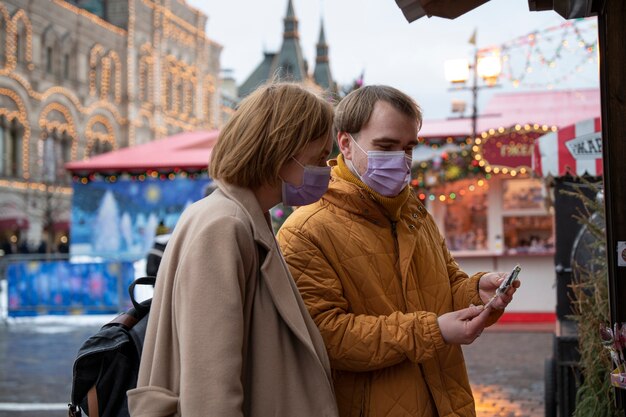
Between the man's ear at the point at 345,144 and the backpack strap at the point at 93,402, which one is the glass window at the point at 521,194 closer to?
the man's ear at the point at 345,144

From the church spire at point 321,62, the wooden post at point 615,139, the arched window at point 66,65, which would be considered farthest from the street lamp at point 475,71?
the church spire at point 321,62

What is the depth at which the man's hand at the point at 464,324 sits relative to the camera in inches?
86.5

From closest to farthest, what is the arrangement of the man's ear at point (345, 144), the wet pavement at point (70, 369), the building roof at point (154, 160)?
the man's ear at point (345, 144), the wet pavement at point (70, 369), the building roof at point (154, 160)

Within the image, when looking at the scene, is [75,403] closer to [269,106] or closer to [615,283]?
[269,106]

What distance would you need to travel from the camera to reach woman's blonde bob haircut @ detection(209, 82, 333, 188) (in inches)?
83.5

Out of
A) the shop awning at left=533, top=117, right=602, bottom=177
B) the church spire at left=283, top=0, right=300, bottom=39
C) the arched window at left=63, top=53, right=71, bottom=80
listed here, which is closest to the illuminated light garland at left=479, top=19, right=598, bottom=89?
the shop awning at left=533, top=117, right=602, bottom=177

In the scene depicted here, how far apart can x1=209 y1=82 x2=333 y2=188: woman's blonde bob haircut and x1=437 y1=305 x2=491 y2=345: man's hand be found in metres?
0.63

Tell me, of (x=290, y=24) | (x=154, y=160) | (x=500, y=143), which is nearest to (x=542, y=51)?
(x=500, y=143)

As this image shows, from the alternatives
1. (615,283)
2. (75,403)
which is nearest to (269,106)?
(75,403)

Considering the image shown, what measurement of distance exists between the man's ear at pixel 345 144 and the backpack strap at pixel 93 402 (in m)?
1.09

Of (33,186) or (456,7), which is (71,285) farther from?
(33,186)

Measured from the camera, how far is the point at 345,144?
267cm

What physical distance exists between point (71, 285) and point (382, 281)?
1399 cm

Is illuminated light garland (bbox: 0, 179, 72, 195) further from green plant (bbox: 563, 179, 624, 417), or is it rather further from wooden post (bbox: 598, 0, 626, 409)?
wooden post (bbox: 598, 0, 626, 409)
